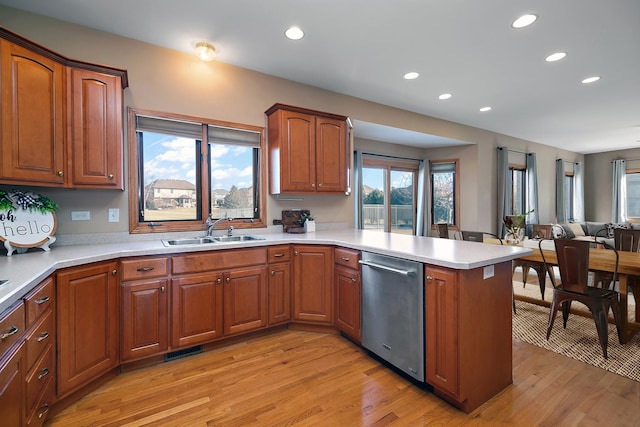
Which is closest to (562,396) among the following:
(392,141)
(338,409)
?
(338,409)

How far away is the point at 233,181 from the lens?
3250mm

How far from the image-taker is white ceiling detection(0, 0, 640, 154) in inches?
88.4

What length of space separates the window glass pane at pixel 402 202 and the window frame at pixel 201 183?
11.0 ft

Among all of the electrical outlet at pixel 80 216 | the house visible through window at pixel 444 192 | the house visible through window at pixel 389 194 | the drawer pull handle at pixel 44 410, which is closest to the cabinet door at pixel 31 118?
the electrical outlet at pixel 80 216

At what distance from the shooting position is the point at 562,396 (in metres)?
1.90

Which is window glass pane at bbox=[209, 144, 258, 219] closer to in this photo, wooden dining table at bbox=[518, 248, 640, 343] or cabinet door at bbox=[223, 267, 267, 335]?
cabinet door at bbox=[223, 267, 267, 335]

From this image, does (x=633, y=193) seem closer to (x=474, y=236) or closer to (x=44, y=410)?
(x=474, y=236)

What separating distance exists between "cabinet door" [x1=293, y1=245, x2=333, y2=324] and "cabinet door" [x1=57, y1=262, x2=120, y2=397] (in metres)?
1.45

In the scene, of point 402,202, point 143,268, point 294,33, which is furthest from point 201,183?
point 402,202

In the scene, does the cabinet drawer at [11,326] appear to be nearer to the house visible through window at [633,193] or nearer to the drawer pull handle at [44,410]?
the drawer pull handle at [44,410]

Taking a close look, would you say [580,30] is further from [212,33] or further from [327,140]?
[212,33]

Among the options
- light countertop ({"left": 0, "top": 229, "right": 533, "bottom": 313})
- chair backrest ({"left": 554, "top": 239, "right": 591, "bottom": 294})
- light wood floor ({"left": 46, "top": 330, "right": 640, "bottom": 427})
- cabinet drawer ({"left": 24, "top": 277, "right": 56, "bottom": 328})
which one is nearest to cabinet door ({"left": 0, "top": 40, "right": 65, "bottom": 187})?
Answer: light countertop ({"left": 0, "top": 229, "right": 533, "bottom": 313})

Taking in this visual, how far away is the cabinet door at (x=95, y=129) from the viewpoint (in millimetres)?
2166

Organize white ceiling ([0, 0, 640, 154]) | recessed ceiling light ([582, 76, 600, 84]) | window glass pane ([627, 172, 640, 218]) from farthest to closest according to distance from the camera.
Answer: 1. window glass pane ([627, 172, 640, 218])
2. recessed ceiling light ([582, 76, 600, 84])
3. white ceiling ([0, 0, 640, 154])
